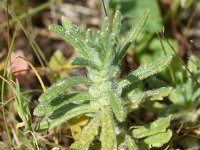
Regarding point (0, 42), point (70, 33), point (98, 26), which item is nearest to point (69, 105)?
point (70, 33)

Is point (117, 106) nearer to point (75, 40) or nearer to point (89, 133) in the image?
point (89, 133)

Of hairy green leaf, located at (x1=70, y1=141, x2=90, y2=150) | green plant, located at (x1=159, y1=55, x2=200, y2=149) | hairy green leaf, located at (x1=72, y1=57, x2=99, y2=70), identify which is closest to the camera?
hairy green leaf, located at (x1=72, y1=57, x2=99, y2=70)

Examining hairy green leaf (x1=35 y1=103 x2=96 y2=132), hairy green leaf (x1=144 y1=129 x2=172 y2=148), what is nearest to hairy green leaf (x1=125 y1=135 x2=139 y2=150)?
hairy green leaf (x1=144 y1=129 x2=172 y2=148)

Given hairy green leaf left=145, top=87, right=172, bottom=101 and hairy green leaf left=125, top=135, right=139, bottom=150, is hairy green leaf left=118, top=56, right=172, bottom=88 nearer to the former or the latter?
hairy green leaf left=145, top=87, right=172, bottom=101

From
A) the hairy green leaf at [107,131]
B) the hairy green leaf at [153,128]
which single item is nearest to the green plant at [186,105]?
the hairy green leaf at [153,128]

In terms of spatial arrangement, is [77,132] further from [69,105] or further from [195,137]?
[195,137]

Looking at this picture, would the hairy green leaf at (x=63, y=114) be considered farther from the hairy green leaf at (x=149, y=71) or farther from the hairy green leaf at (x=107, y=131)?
the hairy green leaf at (x=149, y=71)
